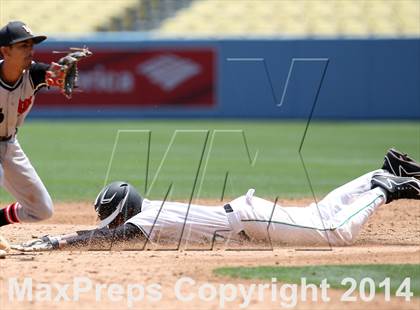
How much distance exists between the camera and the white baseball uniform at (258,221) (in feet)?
21.7

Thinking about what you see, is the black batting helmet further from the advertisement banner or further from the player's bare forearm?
the advertisement banner

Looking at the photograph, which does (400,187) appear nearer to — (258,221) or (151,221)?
(258,221)

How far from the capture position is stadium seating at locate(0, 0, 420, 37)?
23266 mm

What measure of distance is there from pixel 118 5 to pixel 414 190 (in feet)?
64.4

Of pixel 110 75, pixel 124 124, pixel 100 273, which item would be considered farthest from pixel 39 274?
pixel 110 75

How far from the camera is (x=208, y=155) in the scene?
1464 centimetres

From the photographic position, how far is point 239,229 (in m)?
6.68

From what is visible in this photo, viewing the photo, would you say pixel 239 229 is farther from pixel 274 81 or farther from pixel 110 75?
pixel 110 75

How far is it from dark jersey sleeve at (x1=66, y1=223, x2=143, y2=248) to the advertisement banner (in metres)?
15.9

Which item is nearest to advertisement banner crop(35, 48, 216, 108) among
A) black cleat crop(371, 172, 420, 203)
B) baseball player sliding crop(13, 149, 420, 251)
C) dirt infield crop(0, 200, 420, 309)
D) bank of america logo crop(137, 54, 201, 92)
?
bank of america logo crop(137, 54, 201, 92)

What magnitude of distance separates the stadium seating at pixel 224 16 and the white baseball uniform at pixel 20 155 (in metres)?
17.0

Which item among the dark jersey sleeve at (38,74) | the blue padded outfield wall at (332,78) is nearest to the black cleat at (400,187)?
the dark jersey sleeve at (38,74)

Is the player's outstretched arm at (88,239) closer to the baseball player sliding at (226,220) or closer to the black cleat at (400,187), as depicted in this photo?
the baseball player sliding at (226,220)

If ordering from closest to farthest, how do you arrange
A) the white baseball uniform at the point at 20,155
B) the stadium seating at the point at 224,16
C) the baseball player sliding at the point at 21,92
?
the baseball player sliding at the point at 21,92 < the white baseball uniform at the point at 20,155 < the stadium seating at the point at 224,16
